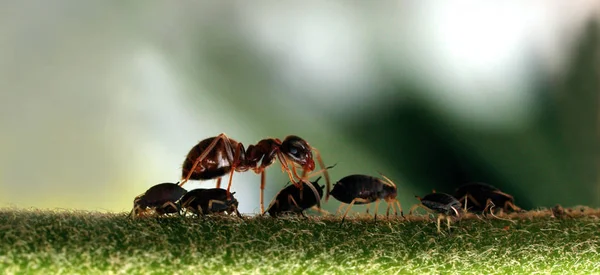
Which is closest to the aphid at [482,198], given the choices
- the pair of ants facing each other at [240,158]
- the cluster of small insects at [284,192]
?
the cluster of small insects at [284,192]

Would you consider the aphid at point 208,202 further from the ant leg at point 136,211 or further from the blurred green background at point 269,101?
the blurred green background at point 269,101

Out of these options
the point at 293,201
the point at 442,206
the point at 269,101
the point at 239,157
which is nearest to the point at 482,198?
the point at 442,206

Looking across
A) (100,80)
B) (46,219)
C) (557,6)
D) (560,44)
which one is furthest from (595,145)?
(46,219)

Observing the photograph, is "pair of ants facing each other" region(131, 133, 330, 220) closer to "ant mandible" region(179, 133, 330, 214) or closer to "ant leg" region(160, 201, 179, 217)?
"ant mandible" region(179, 133, 330, 214)

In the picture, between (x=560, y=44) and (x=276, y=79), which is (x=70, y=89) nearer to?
(x=276, y=79)

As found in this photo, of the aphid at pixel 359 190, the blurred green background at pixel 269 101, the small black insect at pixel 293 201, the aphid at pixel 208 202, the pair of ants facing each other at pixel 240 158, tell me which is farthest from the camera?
the blurred green background at pixel 269 101

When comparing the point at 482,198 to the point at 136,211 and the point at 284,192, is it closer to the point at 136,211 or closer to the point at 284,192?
the point at 284,192
